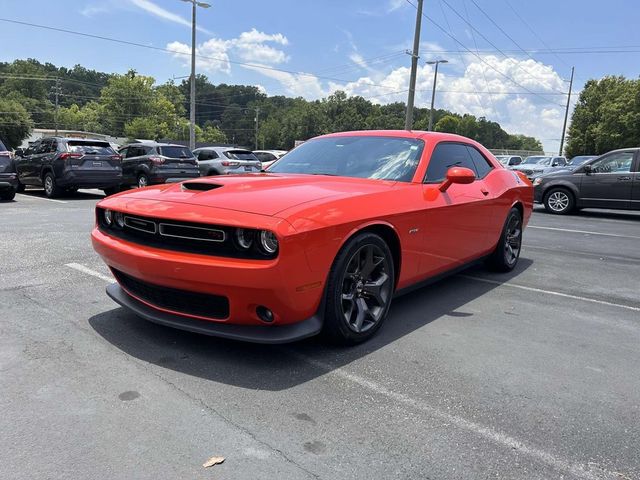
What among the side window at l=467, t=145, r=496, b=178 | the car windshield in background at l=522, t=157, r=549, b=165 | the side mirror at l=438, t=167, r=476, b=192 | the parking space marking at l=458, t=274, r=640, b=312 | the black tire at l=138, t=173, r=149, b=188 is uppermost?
the car windshield in background at l=522, t=157, r=549, b=165

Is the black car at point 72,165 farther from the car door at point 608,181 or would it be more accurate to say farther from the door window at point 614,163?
the door window at point 614,163

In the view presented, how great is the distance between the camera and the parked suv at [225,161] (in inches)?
708

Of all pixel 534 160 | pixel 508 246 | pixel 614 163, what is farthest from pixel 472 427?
pixel 534 160

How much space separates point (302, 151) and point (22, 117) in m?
75.4

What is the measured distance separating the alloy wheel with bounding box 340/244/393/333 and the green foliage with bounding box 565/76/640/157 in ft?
173

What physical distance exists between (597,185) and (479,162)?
823cm

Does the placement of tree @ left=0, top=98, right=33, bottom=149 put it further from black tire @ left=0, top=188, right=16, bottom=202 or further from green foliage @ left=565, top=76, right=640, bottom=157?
green foliage @ left=565, top=76, right=640, bottom=157

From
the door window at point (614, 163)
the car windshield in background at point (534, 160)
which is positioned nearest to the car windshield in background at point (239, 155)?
the door window at point (614, 163)

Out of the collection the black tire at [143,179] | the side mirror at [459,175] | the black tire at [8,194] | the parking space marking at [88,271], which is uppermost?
the side mirror at [459,175]

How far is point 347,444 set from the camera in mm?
2344

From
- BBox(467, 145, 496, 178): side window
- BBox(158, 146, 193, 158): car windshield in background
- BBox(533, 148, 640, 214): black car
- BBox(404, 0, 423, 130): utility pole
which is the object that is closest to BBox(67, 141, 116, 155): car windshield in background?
BBox(158, 146, 193, 158): car windshield in background

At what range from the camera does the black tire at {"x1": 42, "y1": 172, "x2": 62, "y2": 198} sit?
13.0 meters

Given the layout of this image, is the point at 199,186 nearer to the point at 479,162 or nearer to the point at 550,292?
the point at 479,162

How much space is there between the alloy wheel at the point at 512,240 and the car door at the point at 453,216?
0.60m
